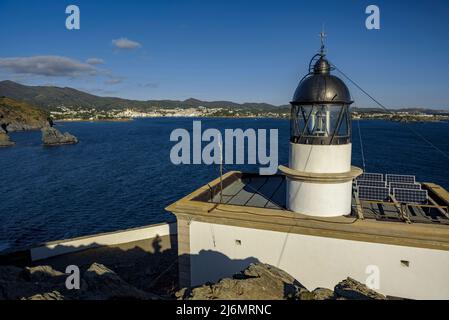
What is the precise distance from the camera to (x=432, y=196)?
14047 mm

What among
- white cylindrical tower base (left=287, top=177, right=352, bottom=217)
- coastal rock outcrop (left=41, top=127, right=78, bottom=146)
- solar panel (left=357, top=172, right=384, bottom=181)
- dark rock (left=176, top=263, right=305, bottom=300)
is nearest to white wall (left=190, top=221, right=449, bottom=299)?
white cylindrical tower base (left=287, top=177, right=352, bottom=217)

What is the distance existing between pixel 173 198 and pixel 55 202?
615 inches

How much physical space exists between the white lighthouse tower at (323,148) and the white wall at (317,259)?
4.40 ft

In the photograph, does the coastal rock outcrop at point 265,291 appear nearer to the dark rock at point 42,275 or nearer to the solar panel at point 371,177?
the solar panel at point 371,177

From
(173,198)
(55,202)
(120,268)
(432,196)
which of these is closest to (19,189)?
(55,202)

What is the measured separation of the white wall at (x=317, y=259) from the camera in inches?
376

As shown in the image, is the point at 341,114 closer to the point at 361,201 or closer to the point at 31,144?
the point at 361,201

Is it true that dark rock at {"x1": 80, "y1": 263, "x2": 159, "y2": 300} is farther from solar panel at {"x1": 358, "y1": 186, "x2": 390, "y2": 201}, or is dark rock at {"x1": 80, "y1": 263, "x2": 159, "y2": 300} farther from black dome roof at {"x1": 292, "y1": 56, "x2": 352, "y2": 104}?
solar panel at {"x1": 358, "y1": 186, "x2": 390, "y2": 201}

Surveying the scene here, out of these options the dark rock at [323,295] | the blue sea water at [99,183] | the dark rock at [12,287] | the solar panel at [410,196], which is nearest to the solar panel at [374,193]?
the solar panel at [410,196]

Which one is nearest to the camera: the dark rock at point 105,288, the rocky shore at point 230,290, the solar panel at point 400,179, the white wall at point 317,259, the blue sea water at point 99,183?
the rocky shore at point 230,290

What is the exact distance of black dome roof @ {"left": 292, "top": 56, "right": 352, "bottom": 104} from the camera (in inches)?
427

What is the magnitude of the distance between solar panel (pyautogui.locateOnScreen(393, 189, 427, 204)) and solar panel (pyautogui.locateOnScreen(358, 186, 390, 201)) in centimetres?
35
